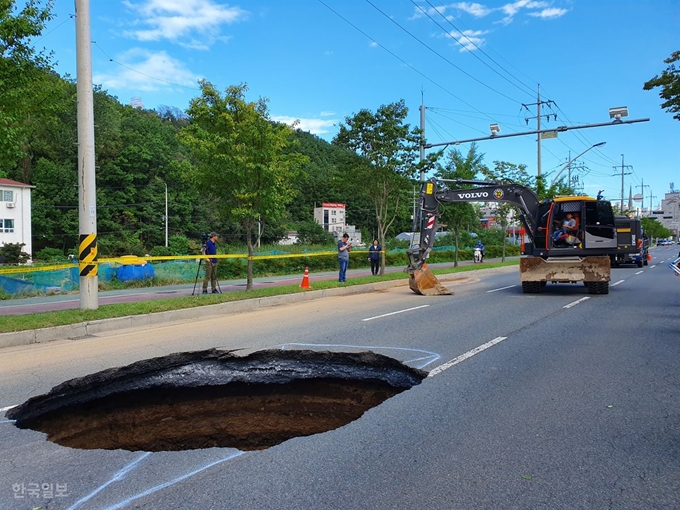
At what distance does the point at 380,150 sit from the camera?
64.1 feet

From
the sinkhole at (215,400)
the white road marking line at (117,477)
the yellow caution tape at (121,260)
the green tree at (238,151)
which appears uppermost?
the green tree at (238,151)

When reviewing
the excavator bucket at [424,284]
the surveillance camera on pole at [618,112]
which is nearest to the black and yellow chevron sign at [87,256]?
the excavator bucket at [424,284]

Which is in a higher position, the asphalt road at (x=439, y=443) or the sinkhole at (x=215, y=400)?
the asphalt road at (x=439, y=443)

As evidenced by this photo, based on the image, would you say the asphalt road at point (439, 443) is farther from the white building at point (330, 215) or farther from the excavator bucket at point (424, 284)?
the white building at point (330, 215)

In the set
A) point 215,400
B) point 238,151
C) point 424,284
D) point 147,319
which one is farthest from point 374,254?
point 215,400

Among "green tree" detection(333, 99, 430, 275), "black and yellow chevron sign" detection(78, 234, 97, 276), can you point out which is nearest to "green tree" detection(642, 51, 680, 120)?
"green tree" detection(333, 99, 430, 275)

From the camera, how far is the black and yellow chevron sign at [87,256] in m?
10.7

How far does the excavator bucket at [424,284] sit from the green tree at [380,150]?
4.49m

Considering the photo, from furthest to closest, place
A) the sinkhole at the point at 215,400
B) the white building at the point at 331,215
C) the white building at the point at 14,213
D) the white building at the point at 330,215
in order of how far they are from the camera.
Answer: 1. the white building at the point at 330,215
2. the white building at the point at 331,215
3. the white building at the point at 14,213
4. the sinkhole at the point at 215,400

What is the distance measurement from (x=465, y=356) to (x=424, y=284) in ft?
30.0

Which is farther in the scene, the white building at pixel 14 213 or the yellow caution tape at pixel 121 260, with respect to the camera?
the white building at pixel 14 213

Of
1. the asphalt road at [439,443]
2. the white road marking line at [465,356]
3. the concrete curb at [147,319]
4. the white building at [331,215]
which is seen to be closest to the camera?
the asphalt road at [439,443]

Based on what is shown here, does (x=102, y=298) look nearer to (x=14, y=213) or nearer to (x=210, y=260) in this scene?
(x=210, y=260)

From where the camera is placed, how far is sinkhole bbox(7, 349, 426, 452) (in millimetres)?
4582
